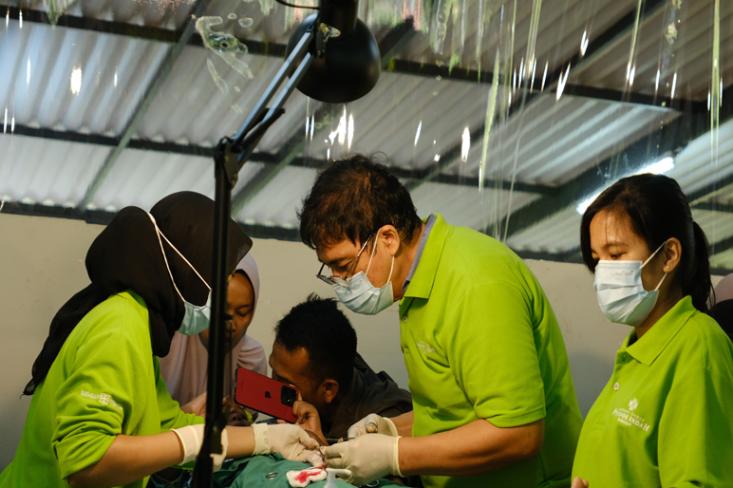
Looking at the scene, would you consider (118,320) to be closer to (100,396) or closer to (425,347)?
(100,396)

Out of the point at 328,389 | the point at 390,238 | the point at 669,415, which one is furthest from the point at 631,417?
the point at 328,389

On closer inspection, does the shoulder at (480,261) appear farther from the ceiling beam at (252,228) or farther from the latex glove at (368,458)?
the ceiling beam at (252,228)

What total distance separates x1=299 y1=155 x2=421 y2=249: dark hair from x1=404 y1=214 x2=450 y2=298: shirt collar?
5 centimetres

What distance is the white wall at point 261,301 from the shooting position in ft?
9.90

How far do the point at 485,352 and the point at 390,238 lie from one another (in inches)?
12.2

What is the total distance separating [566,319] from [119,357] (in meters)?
1.74

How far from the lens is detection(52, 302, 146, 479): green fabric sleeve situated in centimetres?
192

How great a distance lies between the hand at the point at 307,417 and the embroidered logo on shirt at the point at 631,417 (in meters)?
0.77

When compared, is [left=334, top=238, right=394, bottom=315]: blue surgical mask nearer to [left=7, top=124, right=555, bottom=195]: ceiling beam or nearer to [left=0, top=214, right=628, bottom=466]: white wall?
[left=0, top=214, right=628, bottom=466]: white wall

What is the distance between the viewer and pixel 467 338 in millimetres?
2006

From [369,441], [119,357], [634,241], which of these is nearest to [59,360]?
[119,357]

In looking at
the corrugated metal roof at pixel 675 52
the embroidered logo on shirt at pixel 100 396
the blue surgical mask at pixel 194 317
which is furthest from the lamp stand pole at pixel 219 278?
the corrugated metal roof at pixel 675 52

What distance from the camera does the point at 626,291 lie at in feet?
6.40

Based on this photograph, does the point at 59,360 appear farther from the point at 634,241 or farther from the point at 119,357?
the point at 634,241
